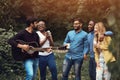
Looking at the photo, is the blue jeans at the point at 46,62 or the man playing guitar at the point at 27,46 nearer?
the man playing guitar at the point at 27,46

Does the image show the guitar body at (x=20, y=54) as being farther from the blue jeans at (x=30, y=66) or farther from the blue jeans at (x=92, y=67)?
the blue jeans at (x=92, y=67)

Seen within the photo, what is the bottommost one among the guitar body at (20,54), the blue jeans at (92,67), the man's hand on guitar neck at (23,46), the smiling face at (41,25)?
the blue jeans at (92,67)

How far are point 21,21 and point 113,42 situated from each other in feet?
89.1

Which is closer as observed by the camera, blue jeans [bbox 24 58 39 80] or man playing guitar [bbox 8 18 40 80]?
man playing guitar [bbox 8 18 40 80]

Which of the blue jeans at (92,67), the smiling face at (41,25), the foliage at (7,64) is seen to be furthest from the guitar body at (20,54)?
the foliage at (7,64)

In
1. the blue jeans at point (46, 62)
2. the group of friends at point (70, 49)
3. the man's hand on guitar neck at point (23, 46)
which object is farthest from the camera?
the blue jeans at point (46, 62)

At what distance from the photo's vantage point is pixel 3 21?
17.9 meters

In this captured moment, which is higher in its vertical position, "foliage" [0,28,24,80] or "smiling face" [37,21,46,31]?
"smiling face" [37,21,46,31]

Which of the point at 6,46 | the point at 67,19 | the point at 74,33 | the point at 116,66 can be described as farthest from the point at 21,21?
the point at 116,66

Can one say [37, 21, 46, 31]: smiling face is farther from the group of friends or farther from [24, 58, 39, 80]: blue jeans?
[24, 58, 39, 80]: blue jeans

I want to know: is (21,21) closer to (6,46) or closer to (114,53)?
(6,46)

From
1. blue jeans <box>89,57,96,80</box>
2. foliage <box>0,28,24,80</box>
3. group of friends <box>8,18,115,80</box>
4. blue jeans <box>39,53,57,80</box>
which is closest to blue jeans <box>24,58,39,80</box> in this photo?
group of friends <box>8,18,115,80</box>

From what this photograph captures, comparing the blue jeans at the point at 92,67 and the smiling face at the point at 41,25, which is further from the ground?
the smiling face at the point at 41,25

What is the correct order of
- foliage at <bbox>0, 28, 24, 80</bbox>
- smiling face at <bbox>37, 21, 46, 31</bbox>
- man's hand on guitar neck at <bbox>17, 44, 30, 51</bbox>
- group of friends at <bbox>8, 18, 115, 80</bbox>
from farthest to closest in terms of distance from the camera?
foliage at <bbox>0, 28, 24, 80</bbox> → smiling face at <bbox>37, 21, 46, 31</bbox> → group of friends at <bbox>8, 18, 115, 80</bbox> → man's hand on guitar neck at <bbox>17, 44, 30, 51</bbox>
